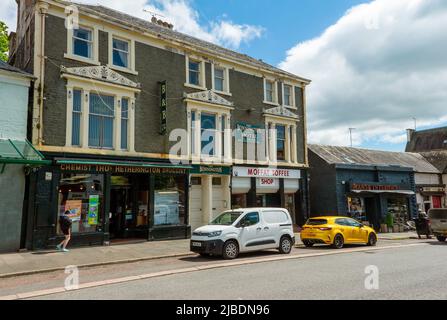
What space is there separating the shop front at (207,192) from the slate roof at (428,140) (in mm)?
34139

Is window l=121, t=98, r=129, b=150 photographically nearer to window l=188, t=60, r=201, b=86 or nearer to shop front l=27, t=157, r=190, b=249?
shop front l=27, t=157, r=190, b=249

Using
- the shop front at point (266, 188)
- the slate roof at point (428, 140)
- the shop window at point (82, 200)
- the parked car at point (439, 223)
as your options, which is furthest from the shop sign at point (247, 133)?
the slate roof at point (428, 140)

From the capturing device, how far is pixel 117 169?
16016 millimetres

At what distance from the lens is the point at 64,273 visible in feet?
33.9

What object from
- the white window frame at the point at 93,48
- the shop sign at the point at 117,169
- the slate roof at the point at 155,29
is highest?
the slate roof at the point at 155,29

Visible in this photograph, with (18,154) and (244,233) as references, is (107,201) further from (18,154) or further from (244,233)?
(244,233)

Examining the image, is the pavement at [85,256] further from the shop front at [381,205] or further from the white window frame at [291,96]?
the shop front at [381,205]

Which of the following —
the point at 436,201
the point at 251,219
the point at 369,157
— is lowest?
the point at 251,219

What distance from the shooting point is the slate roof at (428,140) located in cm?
4325

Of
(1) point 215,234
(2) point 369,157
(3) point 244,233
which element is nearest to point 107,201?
(1) point 215,234

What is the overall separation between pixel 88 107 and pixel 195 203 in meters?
7.49

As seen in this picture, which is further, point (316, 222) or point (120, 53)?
point (120, 53)

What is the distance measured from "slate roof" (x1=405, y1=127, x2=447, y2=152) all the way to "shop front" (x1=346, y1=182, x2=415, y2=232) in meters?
17.9

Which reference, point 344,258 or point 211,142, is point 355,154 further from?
point 344,258
